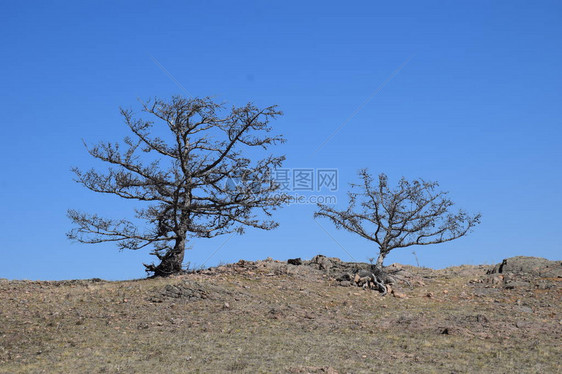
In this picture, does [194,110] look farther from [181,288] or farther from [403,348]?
[403,348]

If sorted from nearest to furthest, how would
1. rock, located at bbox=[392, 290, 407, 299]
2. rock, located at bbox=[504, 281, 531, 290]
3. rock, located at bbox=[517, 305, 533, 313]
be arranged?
rock, located at bbox=[517, 305, 533, 313] → rock, located at bbox=[392, 290, 407, 299] → rock, located at bbox=[504, 281, 531, 290]

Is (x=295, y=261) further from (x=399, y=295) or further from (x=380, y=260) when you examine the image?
(x=399, y=295)

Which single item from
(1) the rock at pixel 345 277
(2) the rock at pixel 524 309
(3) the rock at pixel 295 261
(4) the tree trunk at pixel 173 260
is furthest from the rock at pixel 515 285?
(4) the tree trunk at pixel 173 260

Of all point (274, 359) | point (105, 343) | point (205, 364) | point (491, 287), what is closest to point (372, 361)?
point (274, 359)

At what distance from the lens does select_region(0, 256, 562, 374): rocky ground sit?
12.0 m

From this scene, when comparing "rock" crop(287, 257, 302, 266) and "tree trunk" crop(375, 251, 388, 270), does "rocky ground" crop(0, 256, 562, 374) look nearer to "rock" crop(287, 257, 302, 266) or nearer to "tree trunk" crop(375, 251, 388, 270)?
"rock" crop(287, 257, 302, 266)

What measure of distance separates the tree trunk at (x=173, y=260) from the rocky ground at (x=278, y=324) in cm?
107

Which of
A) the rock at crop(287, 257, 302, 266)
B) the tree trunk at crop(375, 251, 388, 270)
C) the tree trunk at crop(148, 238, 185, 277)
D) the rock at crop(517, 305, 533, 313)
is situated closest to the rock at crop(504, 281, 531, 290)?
the rock at crop(517, 305, 533, 313)

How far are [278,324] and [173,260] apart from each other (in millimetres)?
6750

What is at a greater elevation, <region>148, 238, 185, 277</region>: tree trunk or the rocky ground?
<region>148, 238, 185, 277</region>: tree trunk

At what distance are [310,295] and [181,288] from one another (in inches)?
175

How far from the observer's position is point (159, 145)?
819 inches

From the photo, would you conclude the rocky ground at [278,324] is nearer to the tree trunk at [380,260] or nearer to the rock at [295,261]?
the rock at [295,261]

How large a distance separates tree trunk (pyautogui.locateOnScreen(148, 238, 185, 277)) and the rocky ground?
1074 mm
